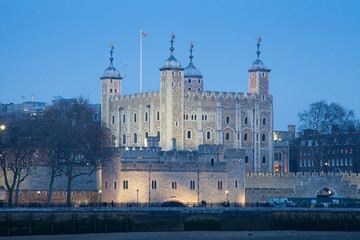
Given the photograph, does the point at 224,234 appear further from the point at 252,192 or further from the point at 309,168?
the point at 309,168

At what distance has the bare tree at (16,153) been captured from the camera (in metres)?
89.8

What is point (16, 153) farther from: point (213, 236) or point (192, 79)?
point (192, 79)

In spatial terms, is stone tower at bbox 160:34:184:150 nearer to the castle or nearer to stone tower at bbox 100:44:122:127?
the castle

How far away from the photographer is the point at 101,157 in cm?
9419

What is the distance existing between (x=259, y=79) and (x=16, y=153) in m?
43.3

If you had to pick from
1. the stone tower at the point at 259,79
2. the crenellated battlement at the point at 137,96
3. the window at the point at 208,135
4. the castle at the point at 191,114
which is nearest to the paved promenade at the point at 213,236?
the castle at the point at 191,114

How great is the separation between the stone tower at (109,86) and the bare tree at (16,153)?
33.6 metres

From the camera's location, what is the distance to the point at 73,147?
94438 mm

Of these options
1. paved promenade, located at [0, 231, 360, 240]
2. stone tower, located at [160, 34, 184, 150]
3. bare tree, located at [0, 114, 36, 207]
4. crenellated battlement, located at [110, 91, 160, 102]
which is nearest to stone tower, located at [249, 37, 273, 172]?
stone tower, located at [160, 34, 184, 150]

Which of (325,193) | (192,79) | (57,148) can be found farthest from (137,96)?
(57,148)

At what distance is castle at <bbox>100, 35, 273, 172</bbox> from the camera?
392 feet

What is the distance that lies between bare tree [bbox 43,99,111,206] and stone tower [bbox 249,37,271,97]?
96.3 feet

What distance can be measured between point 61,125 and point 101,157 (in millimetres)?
6486

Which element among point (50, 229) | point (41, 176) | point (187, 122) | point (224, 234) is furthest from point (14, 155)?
point (187, 122)
